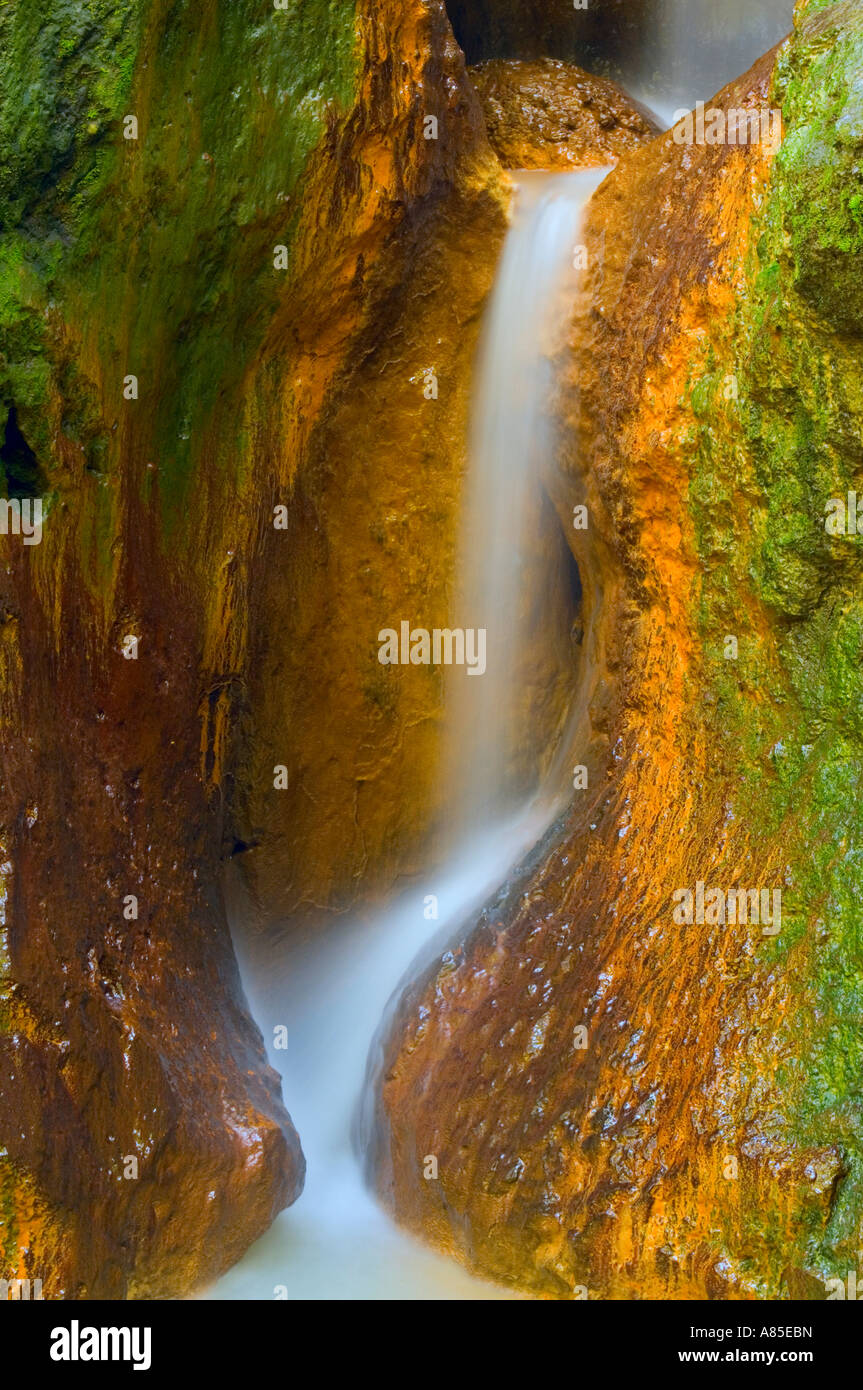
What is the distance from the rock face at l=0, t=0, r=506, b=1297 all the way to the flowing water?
185 millimetres

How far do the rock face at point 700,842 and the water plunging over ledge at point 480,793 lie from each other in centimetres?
44

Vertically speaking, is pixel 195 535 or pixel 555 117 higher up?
pixel 555 117

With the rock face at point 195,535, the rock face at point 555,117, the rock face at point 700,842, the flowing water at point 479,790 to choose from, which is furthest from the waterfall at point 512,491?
the rock face at point 555,117

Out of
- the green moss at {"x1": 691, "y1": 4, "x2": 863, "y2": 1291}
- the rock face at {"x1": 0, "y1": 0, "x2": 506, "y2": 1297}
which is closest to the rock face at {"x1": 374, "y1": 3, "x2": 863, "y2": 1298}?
the green moss at {"x1": 691, "y1": 4, "x2": 863, "y2": 1291}

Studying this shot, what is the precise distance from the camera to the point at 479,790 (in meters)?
7.55

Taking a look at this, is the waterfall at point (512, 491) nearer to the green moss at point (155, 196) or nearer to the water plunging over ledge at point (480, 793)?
the water plunging over ledge at point (480, 793)

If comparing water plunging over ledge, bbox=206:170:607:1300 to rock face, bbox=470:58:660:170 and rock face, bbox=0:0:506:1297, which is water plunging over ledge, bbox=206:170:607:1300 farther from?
rock face, bbox=470:58:660:170

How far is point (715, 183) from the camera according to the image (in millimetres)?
5902

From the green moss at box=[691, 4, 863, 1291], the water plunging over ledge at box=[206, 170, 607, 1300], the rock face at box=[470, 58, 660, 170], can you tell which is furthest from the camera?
Answer: the rock face at box=[470, 58, 660, 170]

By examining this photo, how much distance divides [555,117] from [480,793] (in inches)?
163

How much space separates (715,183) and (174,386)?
101 inches

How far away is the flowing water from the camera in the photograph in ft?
22.5

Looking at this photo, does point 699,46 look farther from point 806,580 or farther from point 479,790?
point 806,580

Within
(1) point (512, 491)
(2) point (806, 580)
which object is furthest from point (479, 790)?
(2) point (806, 580)
